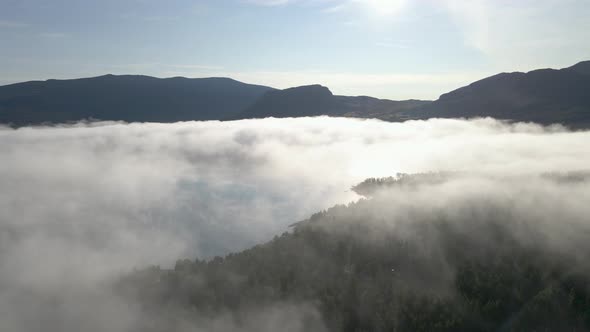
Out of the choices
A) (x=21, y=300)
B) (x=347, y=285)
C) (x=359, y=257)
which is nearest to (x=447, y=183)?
(x=359, y=257)

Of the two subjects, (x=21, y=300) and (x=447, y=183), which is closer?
(x=21, y=300)

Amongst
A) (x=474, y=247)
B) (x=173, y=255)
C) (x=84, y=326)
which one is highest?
(x=474, y=247)

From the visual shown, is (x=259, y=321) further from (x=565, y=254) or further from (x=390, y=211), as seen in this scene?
(x=390, y=211)

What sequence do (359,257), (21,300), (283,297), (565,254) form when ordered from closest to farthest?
1. (283,297)
2. (565,254)
3. (359,257)
4. (21,300)

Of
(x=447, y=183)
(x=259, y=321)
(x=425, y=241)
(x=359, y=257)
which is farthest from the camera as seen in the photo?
(x=447, y=183)

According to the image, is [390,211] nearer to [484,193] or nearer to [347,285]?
[484,193]

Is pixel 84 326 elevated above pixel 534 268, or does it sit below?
below
